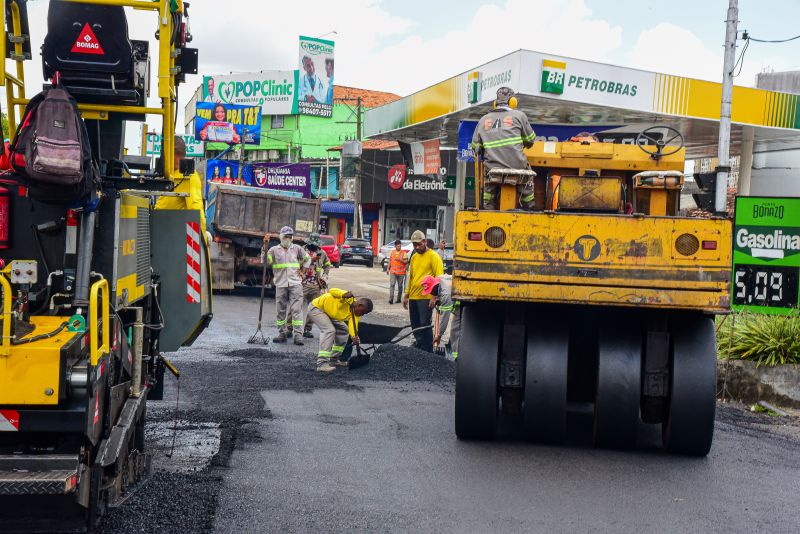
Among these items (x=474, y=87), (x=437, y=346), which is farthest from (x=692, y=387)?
(x=474, y=87)

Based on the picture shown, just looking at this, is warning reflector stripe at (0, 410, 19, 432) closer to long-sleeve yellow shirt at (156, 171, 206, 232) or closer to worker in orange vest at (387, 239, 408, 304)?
long-sleeve yellow shirt at (156, 171, 206, 232)

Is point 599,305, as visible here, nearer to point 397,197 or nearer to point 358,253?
point 358,253

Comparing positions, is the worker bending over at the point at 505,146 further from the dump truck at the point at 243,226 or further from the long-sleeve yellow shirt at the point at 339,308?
the dump truck at the point at 243,226

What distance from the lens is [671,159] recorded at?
27.1ft

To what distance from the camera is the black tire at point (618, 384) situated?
24.2 ft

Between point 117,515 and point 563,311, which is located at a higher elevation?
point 563,311

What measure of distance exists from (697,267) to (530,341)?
144cm

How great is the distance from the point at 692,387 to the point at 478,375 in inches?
64.0

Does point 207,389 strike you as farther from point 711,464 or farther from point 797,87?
point 797,87

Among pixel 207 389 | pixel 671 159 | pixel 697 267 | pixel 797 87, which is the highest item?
pixel 797 87

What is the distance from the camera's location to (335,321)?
39.4ft

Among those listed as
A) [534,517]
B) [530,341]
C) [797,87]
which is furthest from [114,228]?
[797,87]

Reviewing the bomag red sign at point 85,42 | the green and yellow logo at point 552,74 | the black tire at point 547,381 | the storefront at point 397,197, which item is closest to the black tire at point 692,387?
the black tire at point 547,381

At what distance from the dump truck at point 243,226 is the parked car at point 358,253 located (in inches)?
756
